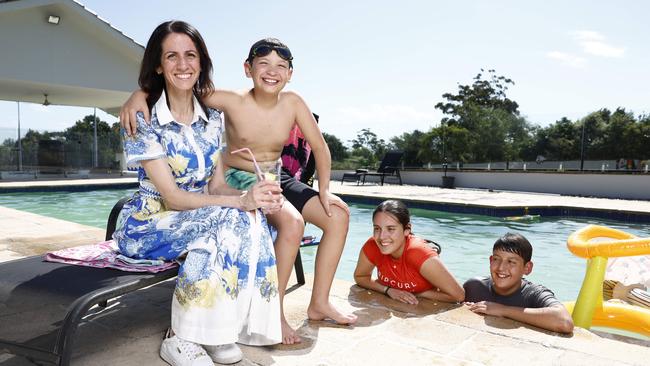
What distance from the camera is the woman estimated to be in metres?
1.80

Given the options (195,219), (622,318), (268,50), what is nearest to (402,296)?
(622,318)

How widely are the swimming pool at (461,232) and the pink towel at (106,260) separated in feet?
13.3

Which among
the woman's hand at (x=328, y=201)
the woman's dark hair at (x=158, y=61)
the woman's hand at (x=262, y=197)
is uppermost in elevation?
the woman's dark hair at (x=158, y=61)

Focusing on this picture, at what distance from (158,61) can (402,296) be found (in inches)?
78.3

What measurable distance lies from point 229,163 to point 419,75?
4073cm

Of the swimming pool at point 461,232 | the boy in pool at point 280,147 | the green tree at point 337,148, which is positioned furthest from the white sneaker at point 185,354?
the green tree at point 337,148

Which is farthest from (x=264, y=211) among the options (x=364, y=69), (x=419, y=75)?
(x=419, y=75)

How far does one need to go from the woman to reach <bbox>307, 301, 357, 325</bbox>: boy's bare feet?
49cm

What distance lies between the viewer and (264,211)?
6.88ft

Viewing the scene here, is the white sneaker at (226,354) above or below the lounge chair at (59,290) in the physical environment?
below

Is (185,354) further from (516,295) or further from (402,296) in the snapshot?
(516,295)

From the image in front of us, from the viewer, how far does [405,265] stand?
3045 mm

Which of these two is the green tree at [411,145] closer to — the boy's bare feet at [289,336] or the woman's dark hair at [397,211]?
the woman's dark hair at [397,211]

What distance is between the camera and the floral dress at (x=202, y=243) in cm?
179
